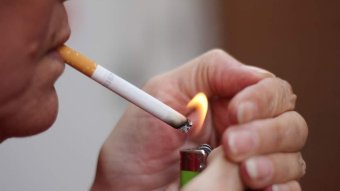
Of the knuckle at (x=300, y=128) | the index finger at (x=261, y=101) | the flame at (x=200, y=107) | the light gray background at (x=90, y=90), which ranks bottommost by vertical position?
the light gray background at (x=90, y=90)

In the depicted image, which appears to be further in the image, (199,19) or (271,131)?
(199,19)

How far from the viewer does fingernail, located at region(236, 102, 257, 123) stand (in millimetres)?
567

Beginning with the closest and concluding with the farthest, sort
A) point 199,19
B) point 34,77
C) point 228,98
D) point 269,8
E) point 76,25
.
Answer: point 34,77, point 228,98, point 76,25, point 269,8, point 199,19

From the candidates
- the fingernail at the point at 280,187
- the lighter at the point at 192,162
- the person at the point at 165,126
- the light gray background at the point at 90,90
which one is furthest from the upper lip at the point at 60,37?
the light gray background at the point at 90,90

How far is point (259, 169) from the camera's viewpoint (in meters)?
0.57

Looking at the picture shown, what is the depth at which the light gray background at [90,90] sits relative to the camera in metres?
1.23

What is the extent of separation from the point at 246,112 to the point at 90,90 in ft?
2.58

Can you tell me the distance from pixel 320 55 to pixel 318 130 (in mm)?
191

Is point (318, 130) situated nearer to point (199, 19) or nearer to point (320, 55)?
point (320, 55)

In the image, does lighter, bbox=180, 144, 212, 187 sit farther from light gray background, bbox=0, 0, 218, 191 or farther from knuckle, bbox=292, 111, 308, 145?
light gray background, bbox=0, 0, 218, 191

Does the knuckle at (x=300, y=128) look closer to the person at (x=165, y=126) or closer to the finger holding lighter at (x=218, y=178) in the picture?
the person at (x=165, y=126)

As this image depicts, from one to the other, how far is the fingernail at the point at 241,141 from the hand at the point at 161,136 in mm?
166

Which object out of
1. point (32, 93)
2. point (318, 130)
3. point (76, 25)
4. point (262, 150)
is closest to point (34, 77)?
point (32, 93)

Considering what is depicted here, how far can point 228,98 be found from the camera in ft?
2.46
